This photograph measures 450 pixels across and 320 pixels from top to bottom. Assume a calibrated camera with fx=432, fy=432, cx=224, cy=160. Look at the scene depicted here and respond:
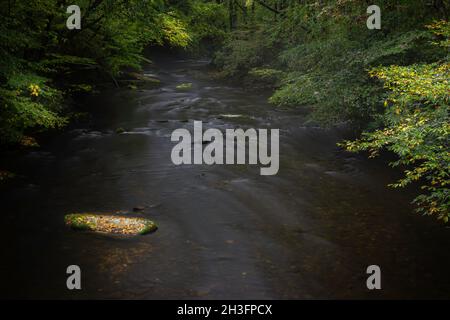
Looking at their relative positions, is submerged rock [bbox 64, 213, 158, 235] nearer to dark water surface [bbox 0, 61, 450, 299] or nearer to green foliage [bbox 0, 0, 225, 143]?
dark water surface [bbox 0, 61, 450, 299]

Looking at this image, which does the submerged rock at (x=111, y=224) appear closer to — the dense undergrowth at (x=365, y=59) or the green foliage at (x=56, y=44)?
the green foliage at (x=56, y=44)

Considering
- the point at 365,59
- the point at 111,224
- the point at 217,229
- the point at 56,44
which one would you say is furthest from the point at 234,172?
the point at 56,44

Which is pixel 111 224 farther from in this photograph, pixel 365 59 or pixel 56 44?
pixel 56 44

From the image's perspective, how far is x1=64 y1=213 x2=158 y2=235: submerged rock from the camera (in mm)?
7852

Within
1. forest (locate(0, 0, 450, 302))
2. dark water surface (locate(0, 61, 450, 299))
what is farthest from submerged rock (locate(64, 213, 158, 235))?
dark water surface (locate(0, 61, 450, 299))

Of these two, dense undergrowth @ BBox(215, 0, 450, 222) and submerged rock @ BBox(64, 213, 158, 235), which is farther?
dense undergrowth @ BBox(215, 0, 450, 222)

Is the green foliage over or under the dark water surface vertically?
over

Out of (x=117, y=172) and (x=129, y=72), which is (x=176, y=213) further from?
(x=129, y=72)

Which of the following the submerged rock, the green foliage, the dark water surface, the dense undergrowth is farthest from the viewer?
the dense undergrowth

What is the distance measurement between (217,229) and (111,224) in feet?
6.48

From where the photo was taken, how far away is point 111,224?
8039mm

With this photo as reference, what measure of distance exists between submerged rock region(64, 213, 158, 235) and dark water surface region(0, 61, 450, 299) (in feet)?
0.74
